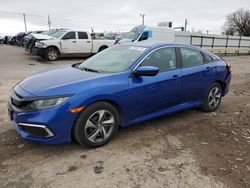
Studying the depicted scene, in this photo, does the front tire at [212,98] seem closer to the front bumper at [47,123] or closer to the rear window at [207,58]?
the rear window at [207,58]

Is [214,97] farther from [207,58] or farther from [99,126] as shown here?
[99,126]

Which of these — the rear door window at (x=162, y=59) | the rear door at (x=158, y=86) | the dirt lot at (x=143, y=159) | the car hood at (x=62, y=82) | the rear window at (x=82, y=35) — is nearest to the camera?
the dirt lot at (x=143, y=159)

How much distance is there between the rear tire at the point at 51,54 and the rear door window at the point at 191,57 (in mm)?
10857

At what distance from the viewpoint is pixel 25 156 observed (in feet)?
11.6

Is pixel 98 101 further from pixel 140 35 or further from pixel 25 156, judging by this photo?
pixel 140 35

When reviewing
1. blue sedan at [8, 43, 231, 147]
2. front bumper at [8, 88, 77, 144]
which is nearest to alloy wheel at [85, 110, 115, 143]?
blue sedan at [8, 43, 231, 147]

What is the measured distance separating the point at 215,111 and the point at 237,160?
2.27 meters

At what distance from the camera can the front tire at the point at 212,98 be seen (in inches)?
217

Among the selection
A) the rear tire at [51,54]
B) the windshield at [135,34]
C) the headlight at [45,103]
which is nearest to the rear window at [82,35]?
the rear tire at [51,54]

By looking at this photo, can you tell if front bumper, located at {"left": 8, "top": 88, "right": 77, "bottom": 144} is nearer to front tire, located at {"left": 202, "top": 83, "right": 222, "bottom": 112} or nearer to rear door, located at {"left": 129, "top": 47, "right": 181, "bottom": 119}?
rear door, located at {"left": 129, "top": 47, "right": 181, "bottom": 119}

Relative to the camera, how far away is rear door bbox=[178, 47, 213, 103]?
4.86 metres

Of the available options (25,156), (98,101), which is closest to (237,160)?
(98,101)

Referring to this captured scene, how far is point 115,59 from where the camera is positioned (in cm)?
454

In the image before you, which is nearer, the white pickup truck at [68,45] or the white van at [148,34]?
the white pickup truck at [68,45]
